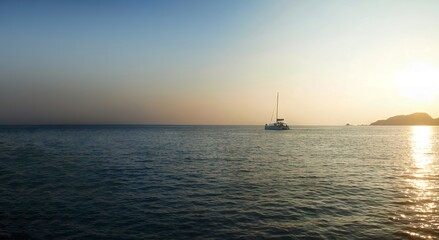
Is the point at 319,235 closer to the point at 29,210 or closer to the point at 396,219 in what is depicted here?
the point at 396,219

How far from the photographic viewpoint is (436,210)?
69.8ft

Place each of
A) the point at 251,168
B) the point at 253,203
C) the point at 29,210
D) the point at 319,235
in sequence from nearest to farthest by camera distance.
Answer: the point at 319,235 < the point at 29,210 < the point at 253,203 < the point at 251,168

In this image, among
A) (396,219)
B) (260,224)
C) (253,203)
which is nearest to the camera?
(260,224)

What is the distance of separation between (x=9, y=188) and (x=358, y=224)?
96.7 feet

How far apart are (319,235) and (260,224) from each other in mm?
3357

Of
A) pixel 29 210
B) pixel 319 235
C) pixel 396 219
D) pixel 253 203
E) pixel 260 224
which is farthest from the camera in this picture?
pixel 253 203

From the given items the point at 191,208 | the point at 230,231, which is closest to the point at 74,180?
the point at 191,208

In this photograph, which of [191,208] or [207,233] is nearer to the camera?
[207,233]

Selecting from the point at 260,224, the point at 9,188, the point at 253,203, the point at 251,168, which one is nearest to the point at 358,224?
the point at 260,224

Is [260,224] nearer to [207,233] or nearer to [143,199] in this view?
[207,233]

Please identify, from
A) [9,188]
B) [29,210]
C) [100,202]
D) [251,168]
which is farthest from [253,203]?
[9,188]

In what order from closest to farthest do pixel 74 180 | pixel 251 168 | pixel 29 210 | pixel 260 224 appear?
pixel 260 224, pixel 29 210, pixel 74 180, pixel 251 168

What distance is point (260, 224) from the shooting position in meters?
17.7

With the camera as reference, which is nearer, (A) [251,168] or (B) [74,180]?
(B) [74,180]
